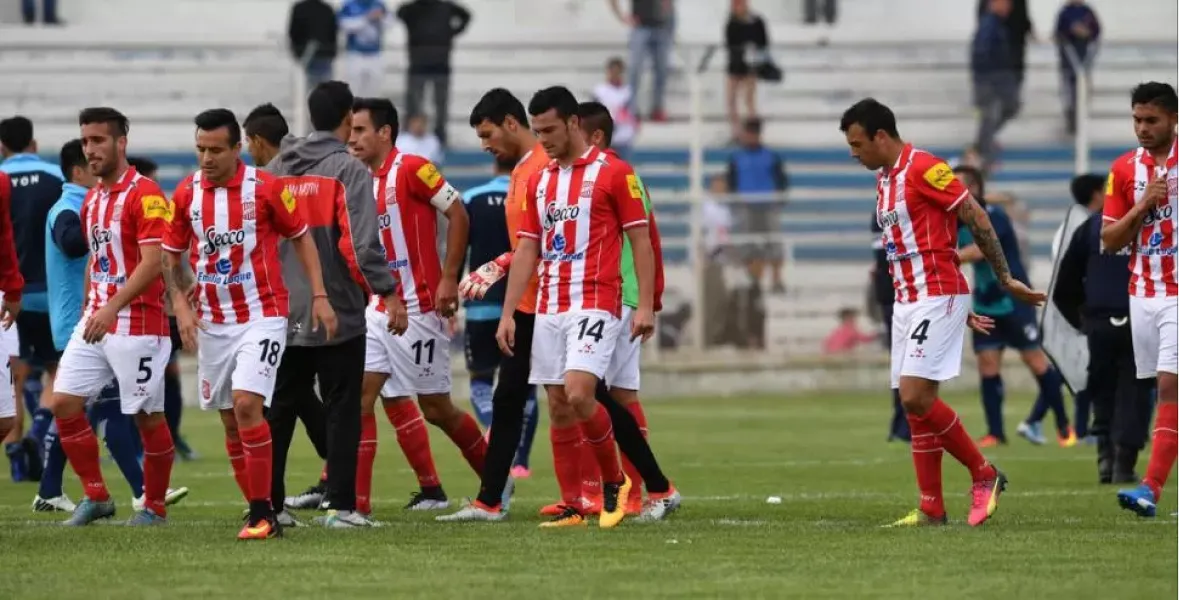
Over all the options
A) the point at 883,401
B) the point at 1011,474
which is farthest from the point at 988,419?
the point at 883,401

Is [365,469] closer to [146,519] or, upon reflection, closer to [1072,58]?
[146,519]

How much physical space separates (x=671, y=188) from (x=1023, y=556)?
1660 cm

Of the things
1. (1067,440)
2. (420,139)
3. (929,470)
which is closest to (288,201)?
(929,470)

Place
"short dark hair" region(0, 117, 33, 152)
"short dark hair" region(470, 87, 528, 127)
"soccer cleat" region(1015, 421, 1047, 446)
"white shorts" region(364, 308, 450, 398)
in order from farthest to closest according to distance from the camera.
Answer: "soccer cleat" region(1015, 421, 1047, 446) < "short dark hair" region(0, 117, 33, 152) < "white shorts" region(364, 308, 450, 398) < "short dark hair" region(470, 87, 528, 127)

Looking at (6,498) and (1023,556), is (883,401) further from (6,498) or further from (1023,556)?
(1023,556)

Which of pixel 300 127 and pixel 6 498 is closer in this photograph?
pixel 6 498

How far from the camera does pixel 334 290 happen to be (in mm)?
10523

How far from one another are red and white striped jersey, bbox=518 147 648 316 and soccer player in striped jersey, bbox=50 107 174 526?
1774 mm

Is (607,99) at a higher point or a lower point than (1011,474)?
higher

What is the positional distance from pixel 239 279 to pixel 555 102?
1666mm

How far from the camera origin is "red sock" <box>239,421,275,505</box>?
9867 millimetres

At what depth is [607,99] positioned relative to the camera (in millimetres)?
25844

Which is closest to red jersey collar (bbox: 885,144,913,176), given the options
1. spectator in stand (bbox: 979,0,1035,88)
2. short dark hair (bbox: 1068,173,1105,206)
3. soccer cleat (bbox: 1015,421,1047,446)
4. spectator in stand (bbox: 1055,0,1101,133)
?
short dark hair (bbox: 1068,173,1105,206)

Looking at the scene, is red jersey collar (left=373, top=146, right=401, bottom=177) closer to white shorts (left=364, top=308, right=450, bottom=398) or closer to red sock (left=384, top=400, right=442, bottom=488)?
white shorts (left=364, top=308, right=450, bottom=398)
